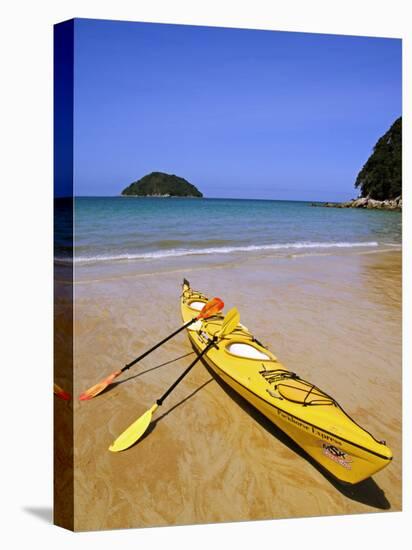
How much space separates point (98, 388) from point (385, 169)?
7.95 feet

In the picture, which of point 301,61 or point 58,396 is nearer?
point 58,396

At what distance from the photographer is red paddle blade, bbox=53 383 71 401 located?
281cm

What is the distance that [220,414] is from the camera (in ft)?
11.1

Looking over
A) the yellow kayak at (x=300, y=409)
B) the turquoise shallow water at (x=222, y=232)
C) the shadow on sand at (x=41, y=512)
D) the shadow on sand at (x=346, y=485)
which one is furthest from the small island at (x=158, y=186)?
the shadow on sand at (x=41, y=512)

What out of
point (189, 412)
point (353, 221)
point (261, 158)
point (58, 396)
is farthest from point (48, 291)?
point (353, 221)

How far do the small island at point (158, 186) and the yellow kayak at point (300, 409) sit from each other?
1.25 meters

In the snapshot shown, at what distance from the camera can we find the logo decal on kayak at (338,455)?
8.93 ft

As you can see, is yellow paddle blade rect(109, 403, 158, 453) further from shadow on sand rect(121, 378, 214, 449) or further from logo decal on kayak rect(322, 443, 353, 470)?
logo decal on kayak rect(322, 443, 353, 470)

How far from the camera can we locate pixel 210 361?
3744 millimetres

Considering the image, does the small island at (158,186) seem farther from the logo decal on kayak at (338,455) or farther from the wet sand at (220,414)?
the logo decal on kayak at (338,455)

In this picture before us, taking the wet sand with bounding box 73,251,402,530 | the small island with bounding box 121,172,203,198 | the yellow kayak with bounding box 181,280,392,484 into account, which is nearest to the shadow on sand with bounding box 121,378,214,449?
the wet sand with bounding box 73,251,402,530

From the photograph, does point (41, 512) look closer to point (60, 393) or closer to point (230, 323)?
point (60, 393)

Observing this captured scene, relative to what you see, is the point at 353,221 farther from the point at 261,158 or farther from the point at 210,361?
the point at 210,361

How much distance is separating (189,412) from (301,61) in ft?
7.72
